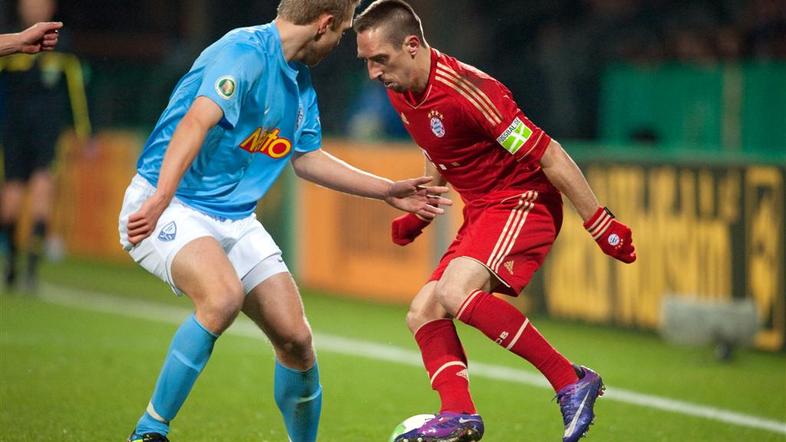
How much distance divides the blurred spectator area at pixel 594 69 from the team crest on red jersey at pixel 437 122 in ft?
23.2

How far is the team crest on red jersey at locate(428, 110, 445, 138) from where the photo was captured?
19.9 feet

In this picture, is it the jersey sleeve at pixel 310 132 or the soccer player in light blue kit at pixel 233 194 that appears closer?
the soccer player in light blue kit at pixel 233 194

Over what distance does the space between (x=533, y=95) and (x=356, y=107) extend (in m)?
2.51

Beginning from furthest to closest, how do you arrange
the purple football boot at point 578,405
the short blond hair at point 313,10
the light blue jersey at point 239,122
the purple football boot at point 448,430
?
1. the purple football boot at point 578,405
2. the purple football boot at point 448,430
3. the short blond hair at point 313,10
4. the light blue jersey at point 239,122

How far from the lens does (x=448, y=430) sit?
5805 millimetres

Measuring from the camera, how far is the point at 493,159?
20.5 ft

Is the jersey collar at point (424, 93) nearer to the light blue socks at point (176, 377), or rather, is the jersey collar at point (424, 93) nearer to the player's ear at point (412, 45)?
the player's ear at point (412, 45)

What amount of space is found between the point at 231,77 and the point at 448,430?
1689 mm

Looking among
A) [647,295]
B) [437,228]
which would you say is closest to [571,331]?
[647,295]

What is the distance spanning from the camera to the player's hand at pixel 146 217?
205 inches

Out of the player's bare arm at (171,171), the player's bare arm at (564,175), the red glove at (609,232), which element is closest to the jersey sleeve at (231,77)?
the player's bare arm at (171,171)

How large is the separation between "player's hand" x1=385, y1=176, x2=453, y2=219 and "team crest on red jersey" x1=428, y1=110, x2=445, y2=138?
0.21 meters

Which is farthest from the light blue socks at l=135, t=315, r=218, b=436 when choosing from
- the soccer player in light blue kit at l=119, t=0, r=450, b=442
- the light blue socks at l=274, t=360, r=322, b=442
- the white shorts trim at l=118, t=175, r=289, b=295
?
the light blue socks at l=274, t=360, r=322, b=442

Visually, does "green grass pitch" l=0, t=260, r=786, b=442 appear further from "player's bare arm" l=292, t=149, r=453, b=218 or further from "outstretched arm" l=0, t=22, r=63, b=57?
"outstretched arm" l=0, t=22, r=63, b=57
